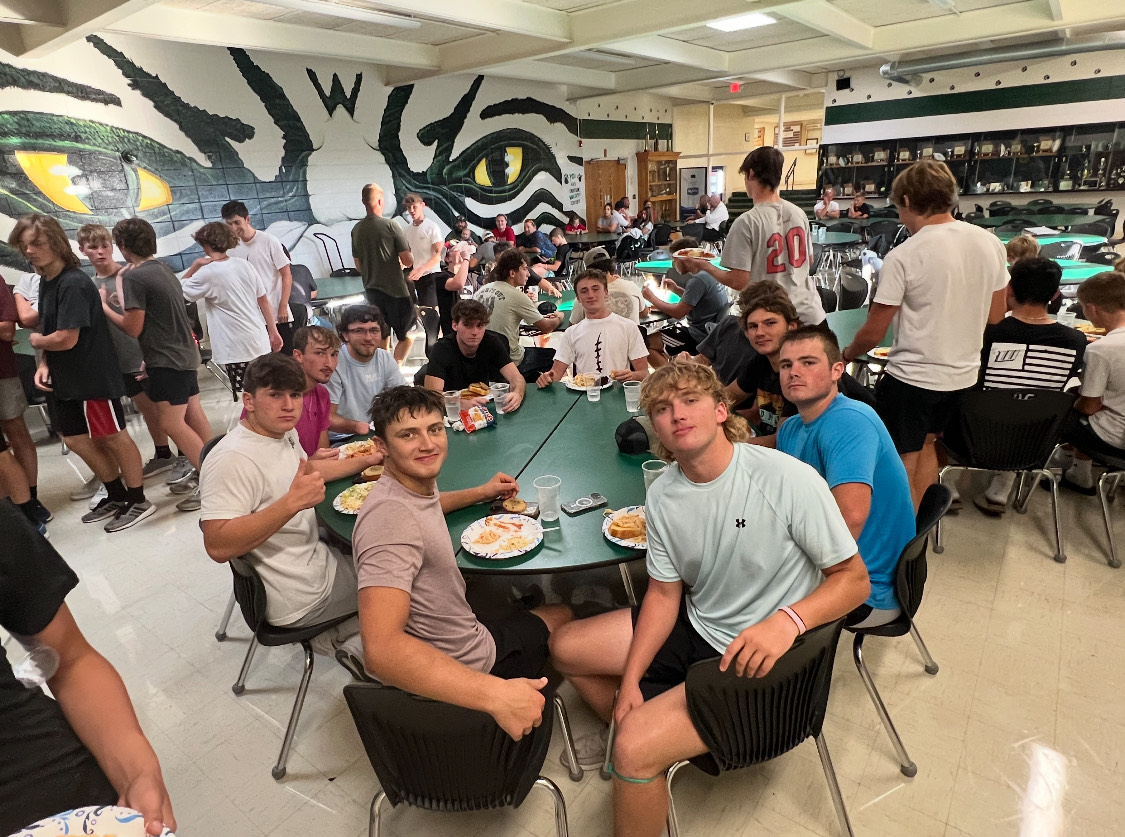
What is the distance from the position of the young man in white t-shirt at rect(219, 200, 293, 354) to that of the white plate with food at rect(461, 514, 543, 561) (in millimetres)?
3985

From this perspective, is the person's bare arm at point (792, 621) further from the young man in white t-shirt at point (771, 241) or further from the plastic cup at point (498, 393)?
the young man in white t-shirt at point (771, 241)

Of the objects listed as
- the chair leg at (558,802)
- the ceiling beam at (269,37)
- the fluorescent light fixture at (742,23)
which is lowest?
the chair leg at (558,802)

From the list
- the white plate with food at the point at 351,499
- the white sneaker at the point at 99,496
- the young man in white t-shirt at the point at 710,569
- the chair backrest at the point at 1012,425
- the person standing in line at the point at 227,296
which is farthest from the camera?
the person standing in line at the point at 227,296

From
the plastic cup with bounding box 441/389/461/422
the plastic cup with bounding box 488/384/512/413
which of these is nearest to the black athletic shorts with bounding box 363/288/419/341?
the plastic cup with bounding box 488/384/512/413

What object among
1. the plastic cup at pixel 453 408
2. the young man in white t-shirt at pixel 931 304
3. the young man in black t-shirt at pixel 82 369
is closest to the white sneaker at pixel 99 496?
the young man in black t-shirt at pixel 82 369

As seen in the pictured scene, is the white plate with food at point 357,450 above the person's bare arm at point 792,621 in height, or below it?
above

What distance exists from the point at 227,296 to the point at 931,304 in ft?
14.5

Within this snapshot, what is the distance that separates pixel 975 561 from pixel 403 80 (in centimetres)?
897

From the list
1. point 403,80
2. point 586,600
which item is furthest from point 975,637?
point 403,80

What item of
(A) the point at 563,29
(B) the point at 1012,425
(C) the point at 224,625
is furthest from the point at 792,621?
(A) the point at 563,29

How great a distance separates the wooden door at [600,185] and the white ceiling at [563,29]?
7.99ft

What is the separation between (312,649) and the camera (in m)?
2.21

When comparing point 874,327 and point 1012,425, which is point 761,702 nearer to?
point 874,327

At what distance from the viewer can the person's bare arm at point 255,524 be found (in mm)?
1913
